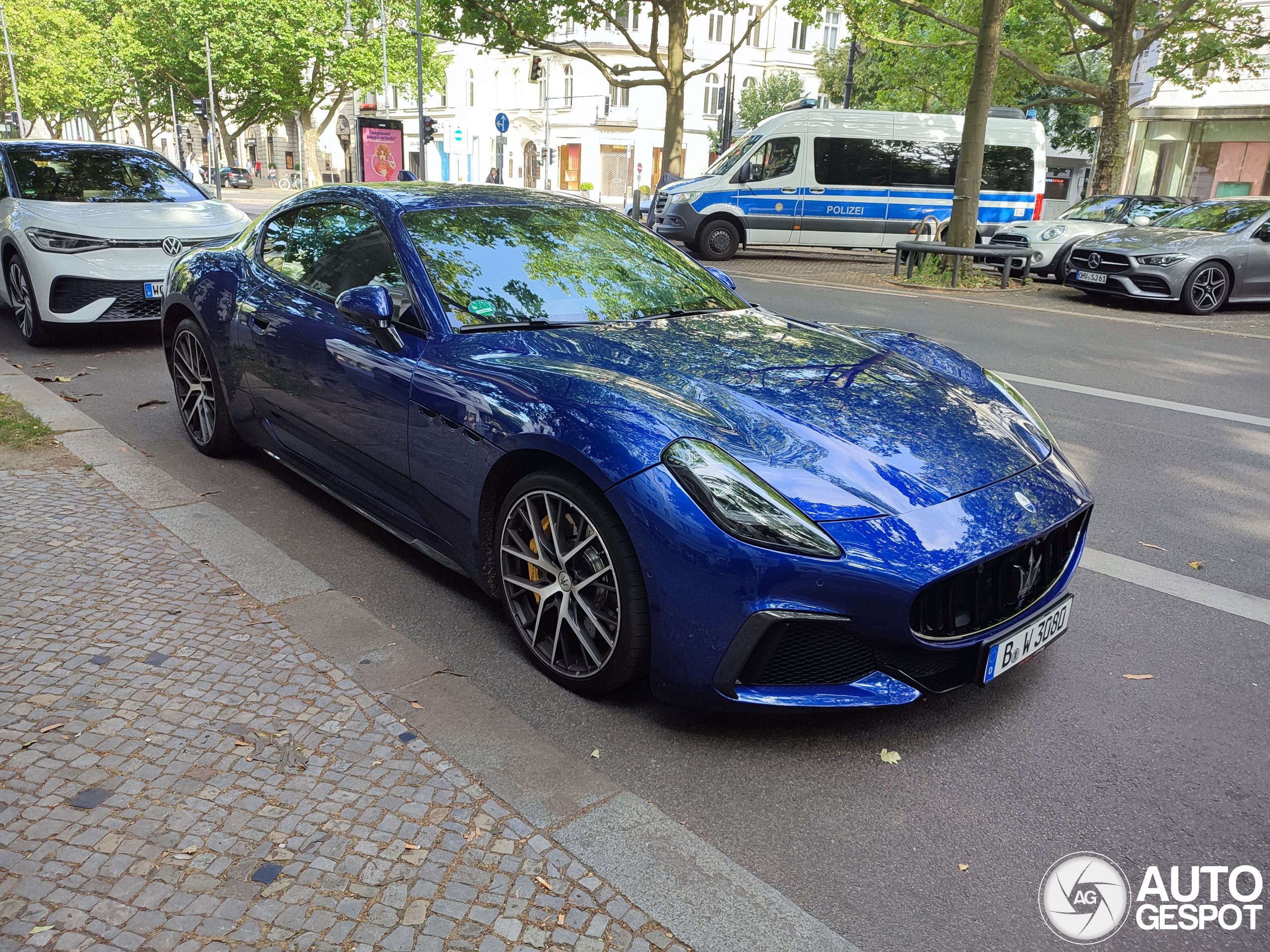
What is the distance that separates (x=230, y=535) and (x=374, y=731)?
1795mm

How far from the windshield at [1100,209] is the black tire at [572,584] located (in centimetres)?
1598

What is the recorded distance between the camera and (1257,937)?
221 centimetres

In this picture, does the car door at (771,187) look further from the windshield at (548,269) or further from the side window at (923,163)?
the windshield at (548,269)

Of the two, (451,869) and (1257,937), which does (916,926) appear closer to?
(1257,937)

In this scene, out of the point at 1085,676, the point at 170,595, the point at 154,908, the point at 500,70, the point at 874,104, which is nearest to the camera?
the point at 154,908

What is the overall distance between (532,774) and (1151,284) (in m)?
12.5

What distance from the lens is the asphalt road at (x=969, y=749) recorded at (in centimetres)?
233

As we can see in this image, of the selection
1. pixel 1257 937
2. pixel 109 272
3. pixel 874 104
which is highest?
pixel 874 104

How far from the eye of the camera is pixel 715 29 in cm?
6066

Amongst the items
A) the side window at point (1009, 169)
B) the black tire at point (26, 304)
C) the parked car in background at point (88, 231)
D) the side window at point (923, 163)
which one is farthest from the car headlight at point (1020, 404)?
the side window at point (1009, 169)

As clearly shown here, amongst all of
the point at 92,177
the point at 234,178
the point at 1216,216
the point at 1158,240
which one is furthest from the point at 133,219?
the point at 234,178

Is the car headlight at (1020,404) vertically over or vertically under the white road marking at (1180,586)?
over

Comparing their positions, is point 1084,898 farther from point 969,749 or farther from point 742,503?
point 742,503

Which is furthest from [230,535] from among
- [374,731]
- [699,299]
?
[699,299]
